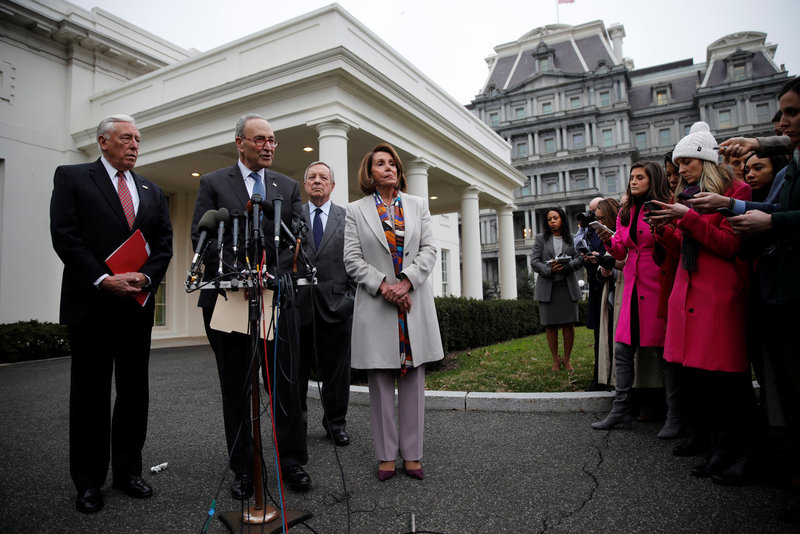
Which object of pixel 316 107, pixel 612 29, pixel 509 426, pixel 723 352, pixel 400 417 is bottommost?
pixel 509 426

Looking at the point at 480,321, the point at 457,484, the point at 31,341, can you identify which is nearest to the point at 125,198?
the point at 457,484

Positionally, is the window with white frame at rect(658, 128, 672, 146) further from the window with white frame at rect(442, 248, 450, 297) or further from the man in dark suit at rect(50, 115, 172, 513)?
the man in dark suit at rect(50, 115, 172, 513)

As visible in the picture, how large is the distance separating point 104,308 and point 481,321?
28.3ft

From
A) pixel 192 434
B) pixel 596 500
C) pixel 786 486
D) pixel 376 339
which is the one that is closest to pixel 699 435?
pixel 786 486

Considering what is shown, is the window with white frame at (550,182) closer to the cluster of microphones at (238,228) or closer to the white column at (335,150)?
the white column at (335,150)

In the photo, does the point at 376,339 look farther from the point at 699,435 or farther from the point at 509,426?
the point at 699,435

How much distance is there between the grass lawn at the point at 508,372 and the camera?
5910mm

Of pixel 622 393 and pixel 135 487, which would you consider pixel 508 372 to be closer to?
pixel 622 393

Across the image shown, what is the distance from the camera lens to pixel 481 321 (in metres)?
10.8

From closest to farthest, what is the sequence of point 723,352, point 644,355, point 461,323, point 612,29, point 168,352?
point 723,352, point 644,355, point 461,323, point 168,352, point 612,29

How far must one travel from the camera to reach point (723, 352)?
312 cm

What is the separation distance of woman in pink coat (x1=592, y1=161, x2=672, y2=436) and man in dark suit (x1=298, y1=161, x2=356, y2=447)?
7.43ft

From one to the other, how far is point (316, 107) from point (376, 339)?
8.45 metres

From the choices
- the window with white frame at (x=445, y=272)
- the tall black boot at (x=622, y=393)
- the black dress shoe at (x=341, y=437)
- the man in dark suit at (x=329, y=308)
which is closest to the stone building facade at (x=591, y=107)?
the window with white frame at (x=445, y=272)
